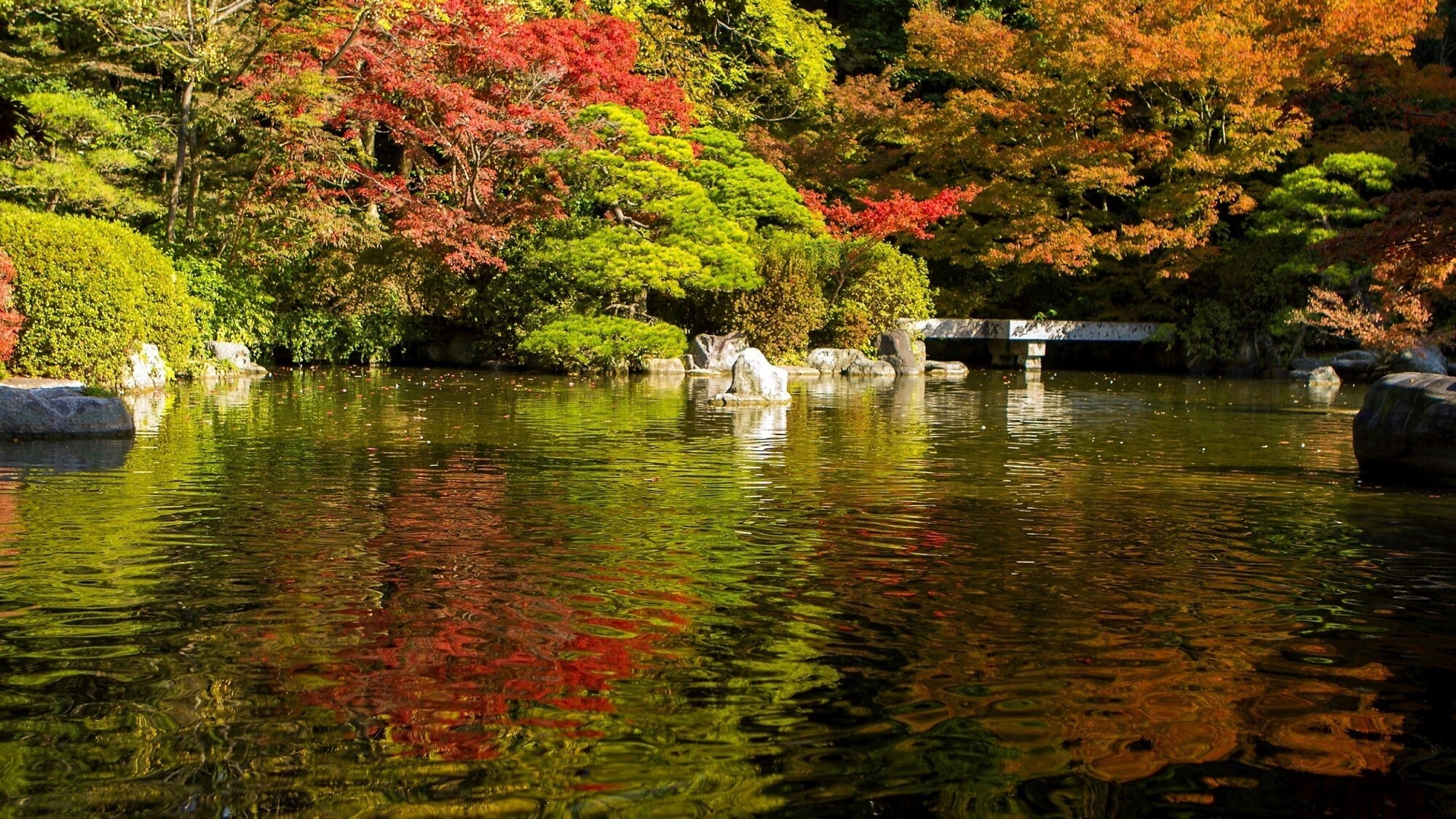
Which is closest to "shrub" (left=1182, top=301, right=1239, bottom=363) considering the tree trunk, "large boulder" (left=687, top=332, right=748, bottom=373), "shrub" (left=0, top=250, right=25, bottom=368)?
"large boulder" (left=687, top=332, right=748, bottom=373)

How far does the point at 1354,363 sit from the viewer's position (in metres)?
24.8

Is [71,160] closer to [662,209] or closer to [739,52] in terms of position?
[662,209]

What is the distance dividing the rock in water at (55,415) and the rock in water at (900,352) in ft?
54.0

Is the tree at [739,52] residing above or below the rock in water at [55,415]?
above

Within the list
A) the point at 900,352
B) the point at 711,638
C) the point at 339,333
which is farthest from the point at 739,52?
the point at 711,638

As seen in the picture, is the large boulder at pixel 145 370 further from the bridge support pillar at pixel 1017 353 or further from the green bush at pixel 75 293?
the bridge support pillar at pixel 1017 353

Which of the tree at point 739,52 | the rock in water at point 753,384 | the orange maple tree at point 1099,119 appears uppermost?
the tree at point 739,52

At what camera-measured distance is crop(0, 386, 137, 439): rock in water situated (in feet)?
34.8

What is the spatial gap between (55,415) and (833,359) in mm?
15902

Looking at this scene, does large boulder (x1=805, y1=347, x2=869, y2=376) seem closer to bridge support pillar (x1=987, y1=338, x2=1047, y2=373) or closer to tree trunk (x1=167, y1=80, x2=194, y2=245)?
bridge support pillar (x1=987, y1=338, x2=1047, y2=373)

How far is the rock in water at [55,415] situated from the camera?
1060 cm

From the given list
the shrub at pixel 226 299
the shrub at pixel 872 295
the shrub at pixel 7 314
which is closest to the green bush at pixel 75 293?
the shrub at pixel 7 314

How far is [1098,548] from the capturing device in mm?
6609

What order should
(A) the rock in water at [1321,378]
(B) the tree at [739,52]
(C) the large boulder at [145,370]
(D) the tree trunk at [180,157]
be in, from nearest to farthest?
(C) the large boulder at [145,370]
(D) the tree trunk at [180,157]
(A) the rock in water at [1321,378]
(B) the tree at [739,52]
